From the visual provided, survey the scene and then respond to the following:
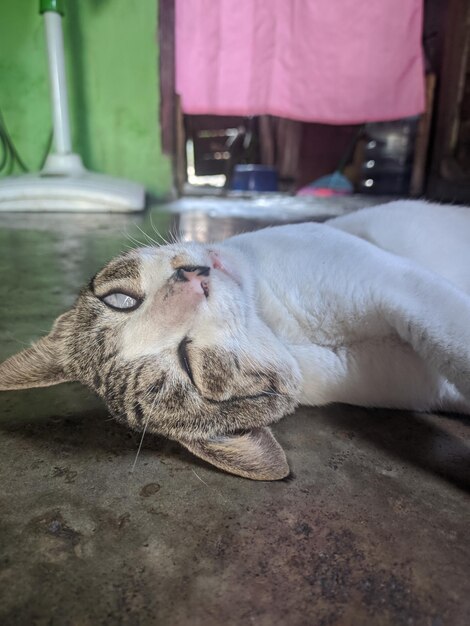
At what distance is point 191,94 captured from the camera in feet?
20.2

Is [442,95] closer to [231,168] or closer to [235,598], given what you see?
[231,168]

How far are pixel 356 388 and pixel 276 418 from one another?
245mm

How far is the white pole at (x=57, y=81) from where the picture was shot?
16.7ft

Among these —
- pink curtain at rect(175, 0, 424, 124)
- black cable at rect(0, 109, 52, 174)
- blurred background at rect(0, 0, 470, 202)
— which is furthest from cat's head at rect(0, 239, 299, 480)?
black cable at rect(0, 109, 52, 174)

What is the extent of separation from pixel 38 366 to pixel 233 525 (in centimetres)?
70

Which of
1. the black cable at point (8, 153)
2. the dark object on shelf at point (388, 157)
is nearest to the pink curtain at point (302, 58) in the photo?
the dark object on shelf at point (388, 157)

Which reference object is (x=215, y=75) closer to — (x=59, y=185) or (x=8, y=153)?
(x=59, y=185)

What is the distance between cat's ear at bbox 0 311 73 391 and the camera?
138 centimetres

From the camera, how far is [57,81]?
17.4 feet

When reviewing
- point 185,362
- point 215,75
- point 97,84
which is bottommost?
point 185,362

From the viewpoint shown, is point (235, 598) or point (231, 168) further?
point (231, 168)

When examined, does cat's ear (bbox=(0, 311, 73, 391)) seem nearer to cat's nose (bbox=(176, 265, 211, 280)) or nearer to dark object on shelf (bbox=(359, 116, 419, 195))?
cat's nose (bbox=(176, 265, 211, 280))

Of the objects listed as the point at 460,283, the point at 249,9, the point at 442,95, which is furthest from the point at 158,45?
the point at 460,283

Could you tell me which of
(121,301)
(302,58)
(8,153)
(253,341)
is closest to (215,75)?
(302,58)
